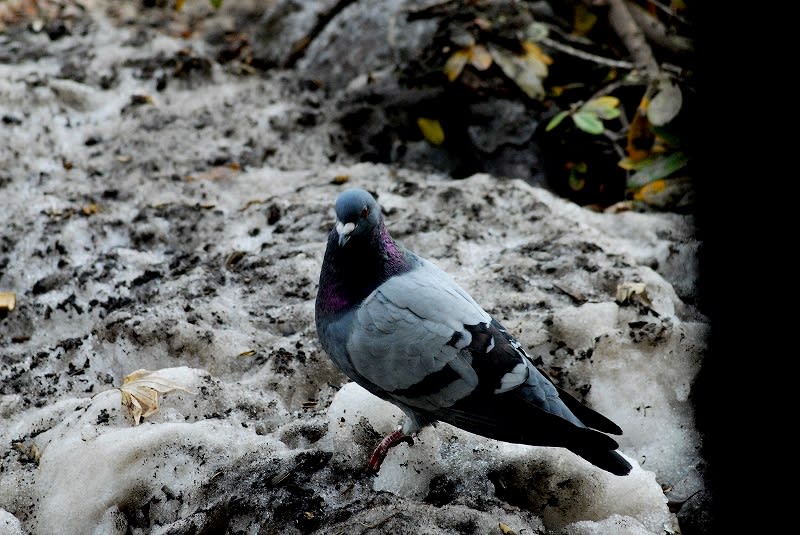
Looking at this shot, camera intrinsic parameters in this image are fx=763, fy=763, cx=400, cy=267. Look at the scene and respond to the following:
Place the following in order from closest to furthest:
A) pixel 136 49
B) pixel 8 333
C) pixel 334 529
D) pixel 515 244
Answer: pixel 334 529
pixel 8 333
pixel 515 244
pixel 136 49

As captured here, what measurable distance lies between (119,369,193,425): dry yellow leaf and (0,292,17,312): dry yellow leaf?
35.6 inches

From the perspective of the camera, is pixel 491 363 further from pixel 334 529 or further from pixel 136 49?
pixel 136 49

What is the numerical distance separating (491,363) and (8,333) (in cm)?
195

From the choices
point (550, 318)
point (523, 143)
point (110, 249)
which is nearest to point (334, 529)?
point (550, 318)

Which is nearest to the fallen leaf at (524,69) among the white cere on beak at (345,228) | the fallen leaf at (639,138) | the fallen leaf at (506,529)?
the fallen leaf at (639,138)

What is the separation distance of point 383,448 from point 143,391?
76 cm

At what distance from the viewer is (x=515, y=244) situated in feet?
10.8

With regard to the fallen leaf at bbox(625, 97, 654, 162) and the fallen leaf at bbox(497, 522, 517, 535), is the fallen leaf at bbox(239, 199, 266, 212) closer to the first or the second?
the fallen leaf at bbox(625, 97, 654, 162)

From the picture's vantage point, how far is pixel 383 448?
212 cm

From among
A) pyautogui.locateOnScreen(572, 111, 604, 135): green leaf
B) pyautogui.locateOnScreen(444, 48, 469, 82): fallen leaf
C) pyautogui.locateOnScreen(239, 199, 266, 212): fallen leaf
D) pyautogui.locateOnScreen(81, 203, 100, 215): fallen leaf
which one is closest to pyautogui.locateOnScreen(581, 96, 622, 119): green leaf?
pyautogui.locateOnScreen(572, 111, 604, 135): green leaf

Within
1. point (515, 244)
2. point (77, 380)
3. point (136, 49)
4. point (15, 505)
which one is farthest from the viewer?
point (136, 49)

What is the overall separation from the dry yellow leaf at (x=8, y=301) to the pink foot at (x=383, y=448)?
1.68 m

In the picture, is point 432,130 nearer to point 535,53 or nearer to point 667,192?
point 535,53

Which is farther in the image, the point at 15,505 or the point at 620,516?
the point at 15,505
